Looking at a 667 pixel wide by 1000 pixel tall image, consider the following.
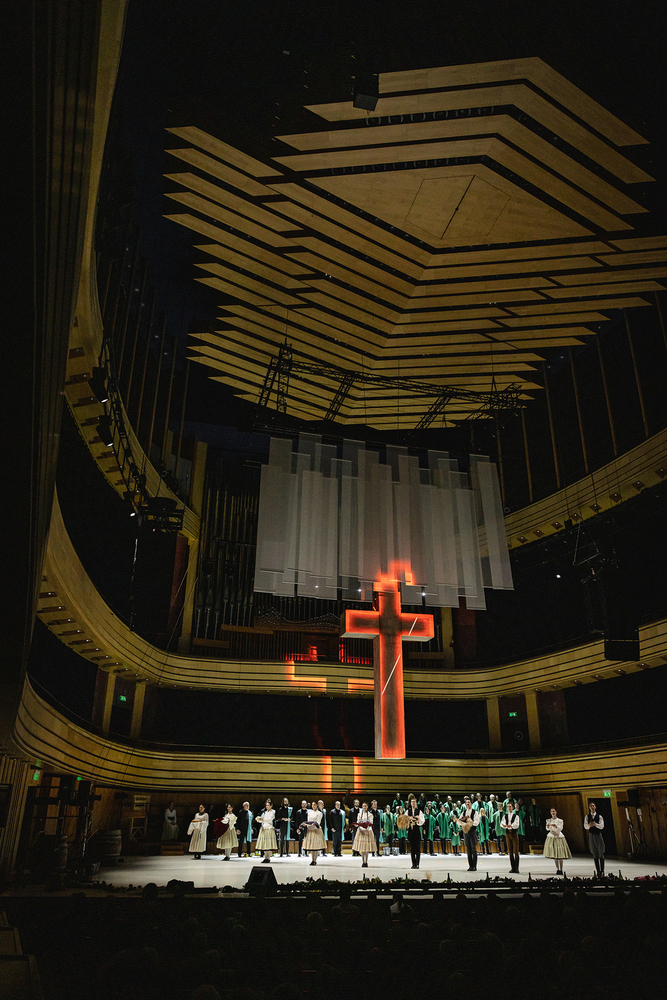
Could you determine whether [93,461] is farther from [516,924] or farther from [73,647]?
[516,924]

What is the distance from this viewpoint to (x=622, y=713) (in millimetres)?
16641

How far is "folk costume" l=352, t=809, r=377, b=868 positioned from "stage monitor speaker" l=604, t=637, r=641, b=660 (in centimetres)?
575

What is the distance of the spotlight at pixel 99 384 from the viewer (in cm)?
1032

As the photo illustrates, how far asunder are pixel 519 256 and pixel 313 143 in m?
4.15

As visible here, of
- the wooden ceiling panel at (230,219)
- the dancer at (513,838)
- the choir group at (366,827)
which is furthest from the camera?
the choir group at (366,827)

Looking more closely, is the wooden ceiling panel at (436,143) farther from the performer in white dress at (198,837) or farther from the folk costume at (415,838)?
the performer in white dress at (198,837)

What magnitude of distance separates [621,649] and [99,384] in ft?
35.9

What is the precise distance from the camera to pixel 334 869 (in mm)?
12031

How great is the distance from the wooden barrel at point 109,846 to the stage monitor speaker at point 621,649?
1025 centimetres

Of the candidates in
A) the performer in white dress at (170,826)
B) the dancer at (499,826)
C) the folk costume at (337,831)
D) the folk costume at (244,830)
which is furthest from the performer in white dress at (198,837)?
the dancer at (499,826)

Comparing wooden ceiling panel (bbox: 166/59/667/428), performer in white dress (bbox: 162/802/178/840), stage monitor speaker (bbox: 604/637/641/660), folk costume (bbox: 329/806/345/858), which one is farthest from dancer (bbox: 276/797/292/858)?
wooden ceiling panel (bbox: 166/59/667/428)

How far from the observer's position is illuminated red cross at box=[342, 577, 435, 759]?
12008 millimetres

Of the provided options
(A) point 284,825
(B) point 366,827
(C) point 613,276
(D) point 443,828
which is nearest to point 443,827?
(D) point 443,828

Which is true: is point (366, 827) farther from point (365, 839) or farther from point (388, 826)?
point (388, 826)
